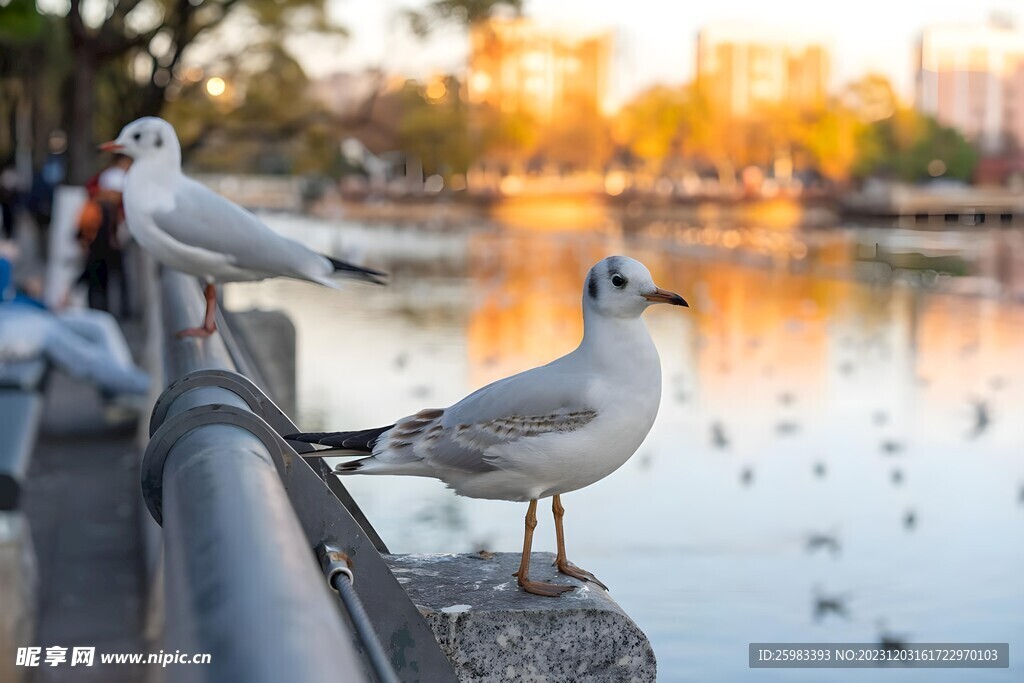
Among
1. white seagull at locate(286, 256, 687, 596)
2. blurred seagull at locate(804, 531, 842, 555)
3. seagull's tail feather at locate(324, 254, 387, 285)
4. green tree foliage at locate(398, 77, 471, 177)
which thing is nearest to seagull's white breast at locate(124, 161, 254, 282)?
seagull's tail feather at locate(324, 254, 387, 285)

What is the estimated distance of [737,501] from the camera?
8148 millimetres

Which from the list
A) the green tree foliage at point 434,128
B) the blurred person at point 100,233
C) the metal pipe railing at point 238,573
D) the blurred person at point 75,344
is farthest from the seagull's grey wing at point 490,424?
the green tree foliage at point 434,128

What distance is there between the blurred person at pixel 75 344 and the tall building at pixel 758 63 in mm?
141914

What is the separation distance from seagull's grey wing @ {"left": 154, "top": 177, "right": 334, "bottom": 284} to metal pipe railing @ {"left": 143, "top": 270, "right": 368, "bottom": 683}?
9.24ft

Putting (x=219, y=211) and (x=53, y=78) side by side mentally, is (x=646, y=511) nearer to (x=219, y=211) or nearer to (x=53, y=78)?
(x=219, y=211)

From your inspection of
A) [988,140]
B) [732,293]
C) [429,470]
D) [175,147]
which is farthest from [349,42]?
[988,140]

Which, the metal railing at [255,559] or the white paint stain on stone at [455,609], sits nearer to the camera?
the metal railing at [255,559]

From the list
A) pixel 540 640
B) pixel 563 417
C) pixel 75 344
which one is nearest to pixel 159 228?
pixel 563 417

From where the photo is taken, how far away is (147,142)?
4961 millimetres

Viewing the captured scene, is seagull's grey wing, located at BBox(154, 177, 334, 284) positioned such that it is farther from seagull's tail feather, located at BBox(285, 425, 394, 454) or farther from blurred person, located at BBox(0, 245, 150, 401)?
blurred person, located at BBox(0, 245, 150, 401)

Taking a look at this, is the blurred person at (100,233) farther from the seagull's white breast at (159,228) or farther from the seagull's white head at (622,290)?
the seagull's white head at (622,290)

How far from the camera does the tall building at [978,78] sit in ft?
503

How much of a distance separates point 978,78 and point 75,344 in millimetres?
159760

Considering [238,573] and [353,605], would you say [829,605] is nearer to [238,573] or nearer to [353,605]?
[353,605]
